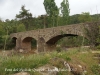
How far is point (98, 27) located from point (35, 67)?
893 cm

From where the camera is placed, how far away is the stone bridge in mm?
15836

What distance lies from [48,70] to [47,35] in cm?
1483

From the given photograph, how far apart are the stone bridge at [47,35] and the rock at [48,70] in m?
10.3

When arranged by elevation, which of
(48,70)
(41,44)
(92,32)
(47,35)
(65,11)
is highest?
(65,11)

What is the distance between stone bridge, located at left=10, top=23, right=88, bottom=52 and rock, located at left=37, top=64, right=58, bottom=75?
10.3m

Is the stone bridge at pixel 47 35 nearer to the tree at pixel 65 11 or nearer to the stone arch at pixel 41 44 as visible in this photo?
the stone arch at pixel 41 44

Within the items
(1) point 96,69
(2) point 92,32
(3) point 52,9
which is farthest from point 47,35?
(1) point 96,69

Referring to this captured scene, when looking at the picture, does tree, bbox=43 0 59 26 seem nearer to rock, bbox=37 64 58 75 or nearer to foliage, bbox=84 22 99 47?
foliage, bbox=84 22 99 47

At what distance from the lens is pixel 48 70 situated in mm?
4875

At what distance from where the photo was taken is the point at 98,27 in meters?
12.8

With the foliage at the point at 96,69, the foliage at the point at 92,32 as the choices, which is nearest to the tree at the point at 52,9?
the foliage at the point at 92,32

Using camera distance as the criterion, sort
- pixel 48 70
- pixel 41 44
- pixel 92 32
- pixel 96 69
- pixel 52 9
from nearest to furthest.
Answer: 1. pixel 48 70
2. pixel 96 69
3. pixel 92 32
4. pixel 41 44
5. pixel 52 9

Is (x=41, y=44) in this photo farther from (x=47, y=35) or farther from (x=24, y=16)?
(x=24, y=16)

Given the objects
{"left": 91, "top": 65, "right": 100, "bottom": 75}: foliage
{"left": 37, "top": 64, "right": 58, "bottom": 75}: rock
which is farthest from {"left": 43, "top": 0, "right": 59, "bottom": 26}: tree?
{"left": 37, "top": 64, "right": 58, "bottom": 75}: rock
